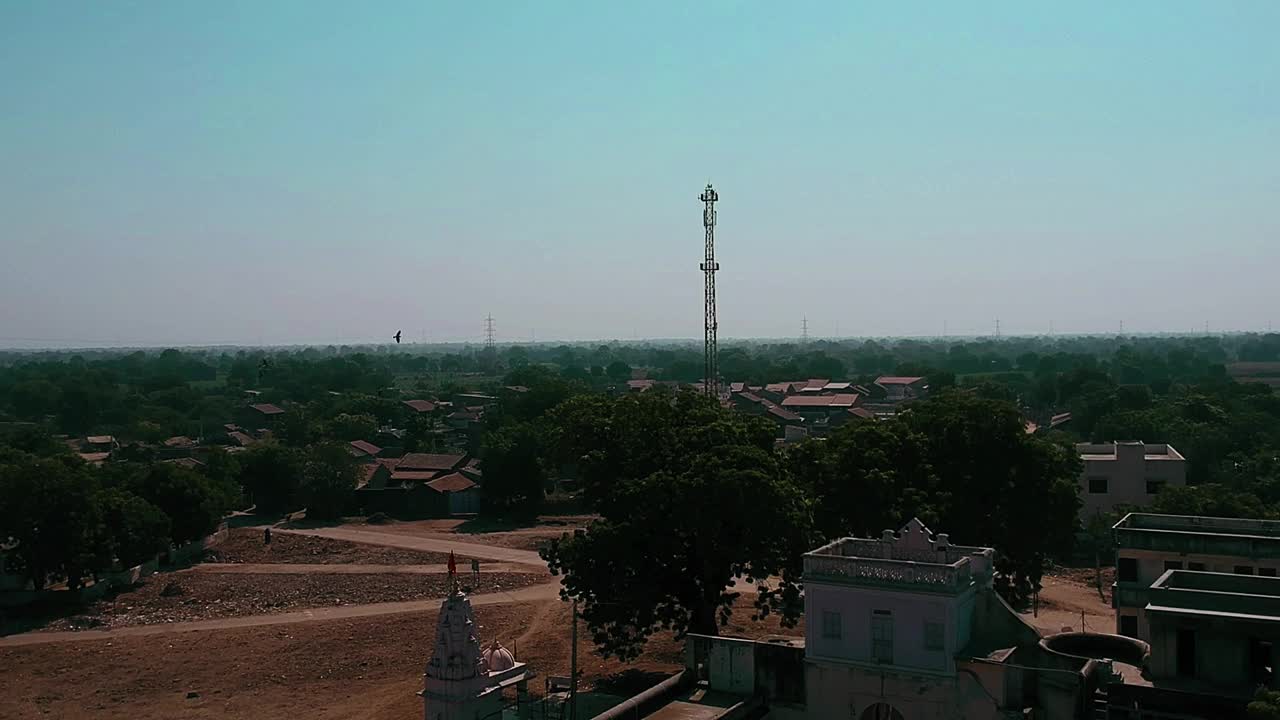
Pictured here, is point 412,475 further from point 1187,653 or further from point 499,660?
point 1187,653

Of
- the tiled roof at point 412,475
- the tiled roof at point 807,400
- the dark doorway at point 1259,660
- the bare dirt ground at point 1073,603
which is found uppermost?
the dark doorway at point 1259,660

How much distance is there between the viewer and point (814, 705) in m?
22.6

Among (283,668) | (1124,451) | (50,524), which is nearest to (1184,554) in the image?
(1124,451)

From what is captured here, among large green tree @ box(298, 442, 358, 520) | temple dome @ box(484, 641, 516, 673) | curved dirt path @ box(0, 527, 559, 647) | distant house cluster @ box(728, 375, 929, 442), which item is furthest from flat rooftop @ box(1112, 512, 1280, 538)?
distant house cluster @ box(728, 375, 929, 442)

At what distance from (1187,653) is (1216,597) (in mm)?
1772

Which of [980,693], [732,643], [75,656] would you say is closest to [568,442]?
[732,643]

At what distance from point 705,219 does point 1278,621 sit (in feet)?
130

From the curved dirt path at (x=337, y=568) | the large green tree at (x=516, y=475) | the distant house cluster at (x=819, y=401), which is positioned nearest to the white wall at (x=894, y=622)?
the curved dirt path at (x=337, y=568)

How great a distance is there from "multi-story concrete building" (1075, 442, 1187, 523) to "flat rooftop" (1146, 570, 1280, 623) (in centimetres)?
2884

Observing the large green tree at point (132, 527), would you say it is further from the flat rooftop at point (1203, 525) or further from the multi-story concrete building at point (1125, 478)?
the multi-story concrete building at point (1125, 478)

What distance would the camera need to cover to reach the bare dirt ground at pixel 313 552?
181ft

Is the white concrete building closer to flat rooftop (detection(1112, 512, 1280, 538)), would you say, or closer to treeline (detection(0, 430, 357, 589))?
flat rooftop (detection(1112, 512, 1280, 538))

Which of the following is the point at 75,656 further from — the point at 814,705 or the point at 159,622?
the point at 814,705

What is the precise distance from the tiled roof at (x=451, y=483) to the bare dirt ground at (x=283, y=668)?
26031 millimetres
